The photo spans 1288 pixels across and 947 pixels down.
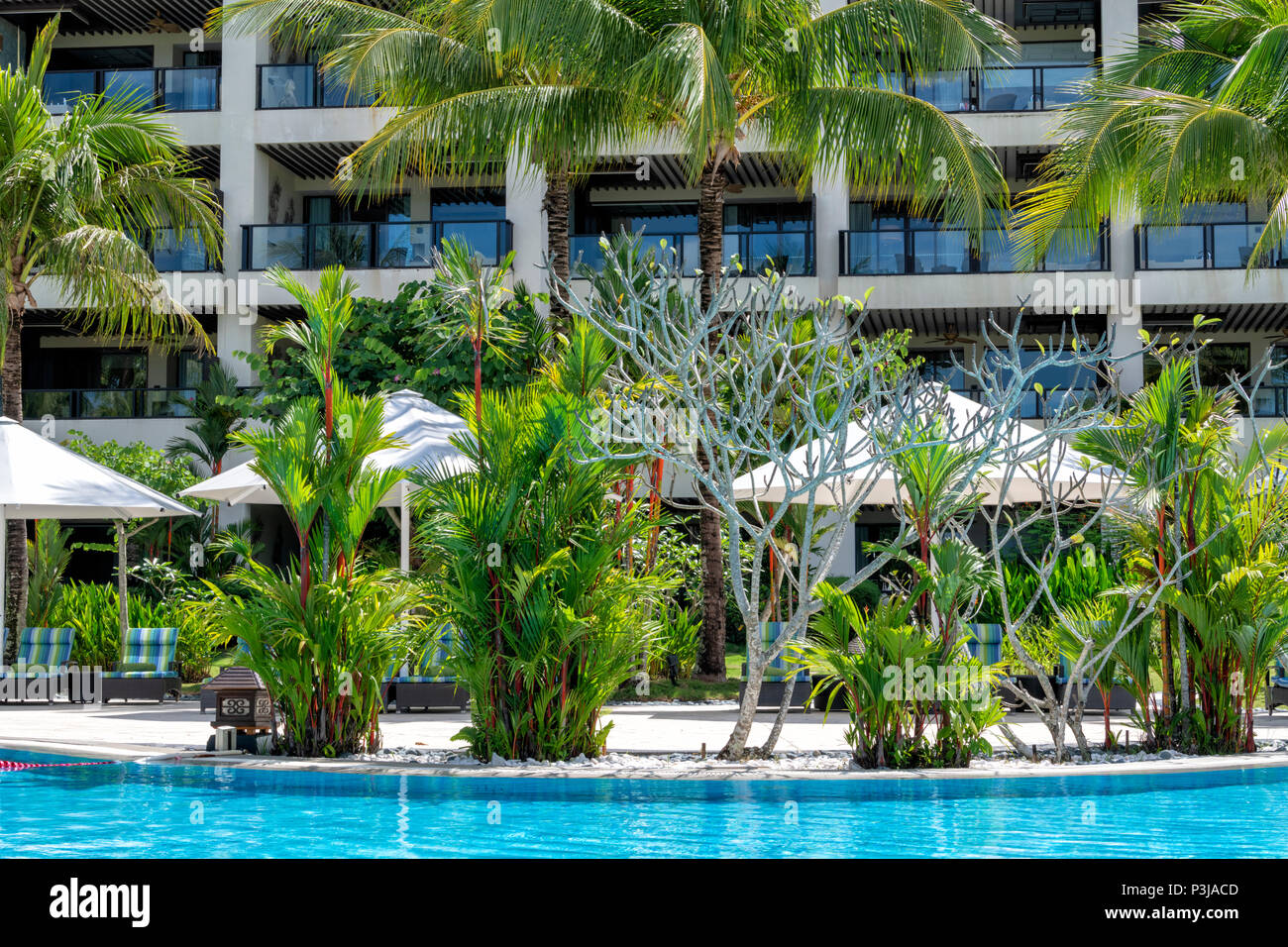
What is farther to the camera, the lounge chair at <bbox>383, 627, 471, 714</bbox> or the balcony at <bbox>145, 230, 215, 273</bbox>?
the balcony at <bbox>145, 230, 215, 273</bbox>

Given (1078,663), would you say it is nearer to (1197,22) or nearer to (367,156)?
(1197,22)

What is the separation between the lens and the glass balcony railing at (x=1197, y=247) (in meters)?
24.0

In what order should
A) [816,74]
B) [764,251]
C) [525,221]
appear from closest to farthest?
[816,74] → [764,251] → [525,221]

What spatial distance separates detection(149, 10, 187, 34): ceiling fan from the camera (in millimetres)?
27859

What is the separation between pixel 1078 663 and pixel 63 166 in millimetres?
12557

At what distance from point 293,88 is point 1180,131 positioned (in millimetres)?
17921

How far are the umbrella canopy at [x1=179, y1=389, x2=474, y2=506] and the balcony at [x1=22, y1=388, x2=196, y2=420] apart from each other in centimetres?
1236

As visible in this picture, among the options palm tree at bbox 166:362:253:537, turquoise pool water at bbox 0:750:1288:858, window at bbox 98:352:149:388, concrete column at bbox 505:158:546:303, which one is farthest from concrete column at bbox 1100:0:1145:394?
window at bbox 98:352:149:388

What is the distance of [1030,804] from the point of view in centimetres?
823

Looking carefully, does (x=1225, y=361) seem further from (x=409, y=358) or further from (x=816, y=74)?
(x=409, y=358)

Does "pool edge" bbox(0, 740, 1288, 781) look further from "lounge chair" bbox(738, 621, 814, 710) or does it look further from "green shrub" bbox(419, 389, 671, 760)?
"lounge chair" bbox(738, 621, 814, 710)

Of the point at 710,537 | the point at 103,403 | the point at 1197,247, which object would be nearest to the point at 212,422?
the point at 103,403

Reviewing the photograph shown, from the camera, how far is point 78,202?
53.8ft
